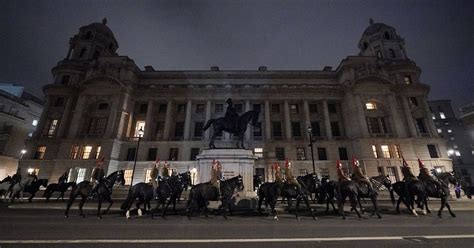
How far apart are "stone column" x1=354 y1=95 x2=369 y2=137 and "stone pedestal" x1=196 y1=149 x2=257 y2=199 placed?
27.4 metres

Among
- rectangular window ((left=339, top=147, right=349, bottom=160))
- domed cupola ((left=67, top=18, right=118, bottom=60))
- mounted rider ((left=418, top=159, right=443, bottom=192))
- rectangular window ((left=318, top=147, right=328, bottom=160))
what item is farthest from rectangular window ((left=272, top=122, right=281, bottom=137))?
domed cupola ((left=67, top=18, right=118, bottom=60))

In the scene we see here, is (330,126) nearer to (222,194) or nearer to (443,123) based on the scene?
(222,194)

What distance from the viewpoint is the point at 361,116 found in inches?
1233

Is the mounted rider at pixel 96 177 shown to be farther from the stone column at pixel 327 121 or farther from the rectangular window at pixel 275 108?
the stone column at pixel 327 121

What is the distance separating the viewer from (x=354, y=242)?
4.76 m

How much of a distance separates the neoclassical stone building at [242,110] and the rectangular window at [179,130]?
0.19 meters

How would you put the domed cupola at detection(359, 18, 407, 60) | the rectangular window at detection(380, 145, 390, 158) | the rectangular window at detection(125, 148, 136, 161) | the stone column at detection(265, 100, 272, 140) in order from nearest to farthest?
1. the rectangular window at detection(380, 145, 390, 158)
2. the rectangular window at detection(125, 148, 136, 161)
3. the stone column at detection(265, 100, 272, 140)
4. the domed cupola at detection(359, 18, 407, 60)

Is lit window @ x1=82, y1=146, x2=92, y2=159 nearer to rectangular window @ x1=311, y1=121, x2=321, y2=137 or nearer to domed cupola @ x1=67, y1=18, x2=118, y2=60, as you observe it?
domed cupola @ x1=67, y1=18, x2=118, y2=60

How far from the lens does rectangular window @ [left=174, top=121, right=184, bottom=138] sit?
3528cm

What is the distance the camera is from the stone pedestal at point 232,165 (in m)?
10.8

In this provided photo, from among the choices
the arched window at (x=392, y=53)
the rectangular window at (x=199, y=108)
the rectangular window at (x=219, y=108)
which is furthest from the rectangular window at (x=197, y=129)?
the arched window at (x=392, y=53)

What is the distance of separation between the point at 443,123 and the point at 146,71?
81.1m

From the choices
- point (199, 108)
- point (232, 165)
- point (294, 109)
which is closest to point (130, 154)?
point (199, 108)

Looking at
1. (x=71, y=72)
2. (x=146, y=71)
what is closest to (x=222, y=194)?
(x=146, y=71)
